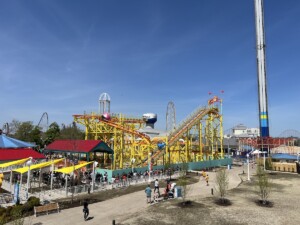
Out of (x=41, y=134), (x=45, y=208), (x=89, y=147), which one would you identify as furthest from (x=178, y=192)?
(x=41, y=134)

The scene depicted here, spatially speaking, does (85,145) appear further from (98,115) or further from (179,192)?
(179,192)

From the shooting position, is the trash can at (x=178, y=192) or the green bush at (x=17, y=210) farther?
the trash can at (x=178, y=192)

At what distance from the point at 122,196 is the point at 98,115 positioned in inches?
1017

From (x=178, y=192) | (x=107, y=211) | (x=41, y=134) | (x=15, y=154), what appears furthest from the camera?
(x=41, y=134)

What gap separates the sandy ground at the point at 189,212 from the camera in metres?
17.6

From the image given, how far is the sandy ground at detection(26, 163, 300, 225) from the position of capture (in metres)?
17.6

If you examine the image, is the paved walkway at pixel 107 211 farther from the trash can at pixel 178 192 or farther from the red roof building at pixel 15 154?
the red roof building at pixel 15 154

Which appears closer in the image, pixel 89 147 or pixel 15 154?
pixel 89 147

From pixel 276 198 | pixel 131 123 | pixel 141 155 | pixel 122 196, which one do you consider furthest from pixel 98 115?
pixel 276 198

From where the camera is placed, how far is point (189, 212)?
1948cm

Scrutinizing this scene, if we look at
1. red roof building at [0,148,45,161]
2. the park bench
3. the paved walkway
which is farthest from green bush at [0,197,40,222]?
red roof building at [0,148,45,161]

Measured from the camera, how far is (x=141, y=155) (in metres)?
45.5

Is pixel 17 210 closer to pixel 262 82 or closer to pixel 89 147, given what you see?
pixel 89 147

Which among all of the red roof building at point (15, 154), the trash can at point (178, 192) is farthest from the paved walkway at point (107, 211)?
the red roof building at point (15, 154)
